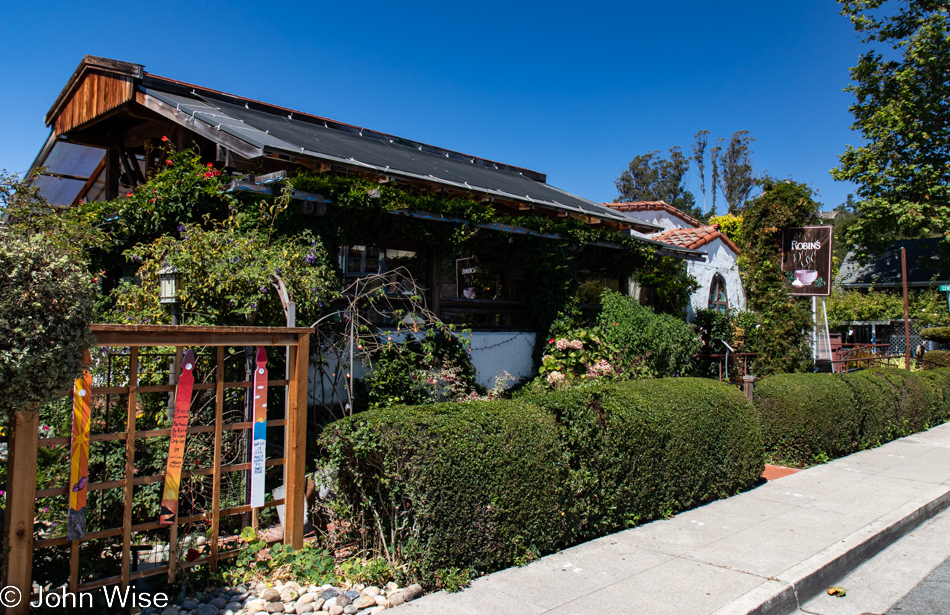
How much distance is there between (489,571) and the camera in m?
4.54

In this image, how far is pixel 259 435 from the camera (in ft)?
14.3

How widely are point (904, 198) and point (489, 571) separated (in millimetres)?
23317

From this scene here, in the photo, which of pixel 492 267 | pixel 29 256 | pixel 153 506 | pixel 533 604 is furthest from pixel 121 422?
pixel 492 267

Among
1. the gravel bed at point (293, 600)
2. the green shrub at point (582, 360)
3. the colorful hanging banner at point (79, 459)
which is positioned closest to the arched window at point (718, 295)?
the green shrub at point (582, 360)

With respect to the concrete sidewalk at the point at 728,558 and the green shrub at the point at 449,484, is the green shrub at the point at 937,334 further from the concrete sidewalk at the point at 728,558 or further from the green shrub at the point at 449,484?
the green shrub at the point at 449,484

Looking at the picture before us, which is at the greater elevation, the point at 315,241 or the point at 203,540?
the point at 315,241

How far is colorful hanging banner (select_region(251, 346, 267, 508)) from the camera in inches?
171

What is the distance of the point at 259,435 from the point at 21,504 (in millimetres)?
1378

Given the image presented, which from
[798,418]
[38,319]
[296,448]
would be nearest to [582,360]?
[798,418]

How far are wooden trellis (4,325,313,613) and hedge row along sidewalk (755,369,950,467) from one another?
266 inches

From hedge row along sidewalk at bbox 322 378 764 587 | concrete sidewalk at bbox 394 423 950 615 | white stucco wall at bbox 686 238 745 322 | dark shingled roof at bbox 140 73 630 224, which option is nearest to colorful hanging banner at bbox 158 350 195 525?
hedge row along sidewalk at bbox 322 378 764 587

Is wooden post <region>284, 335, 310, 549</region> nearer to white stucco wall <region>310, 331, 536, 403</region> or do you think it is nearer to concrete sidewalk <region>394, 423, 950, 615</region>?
concrete sidewalk <region>394, 423, 950, 615</region>

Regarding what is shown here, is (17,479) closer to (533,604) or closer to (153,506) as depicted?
(153,506)

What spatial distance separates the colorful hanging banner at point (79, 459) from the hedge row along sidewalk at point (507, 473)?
1530 millimetres
